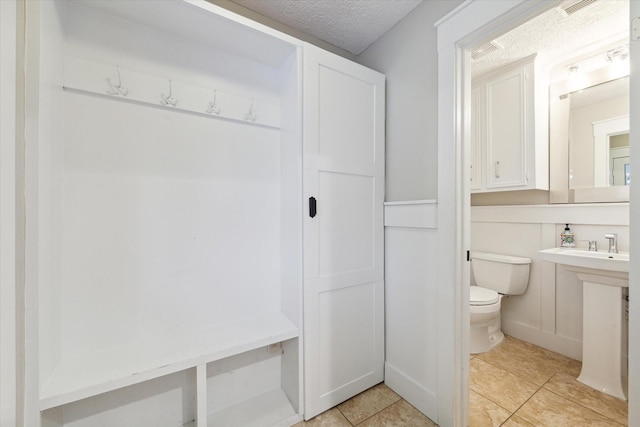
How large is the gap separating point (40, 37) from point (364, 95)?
1.48 meters

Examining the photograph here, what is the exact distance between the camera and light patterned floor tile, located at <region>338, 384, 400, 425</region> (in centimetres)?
143

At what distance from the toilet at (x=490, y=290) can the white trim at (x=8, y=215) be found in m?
2.28

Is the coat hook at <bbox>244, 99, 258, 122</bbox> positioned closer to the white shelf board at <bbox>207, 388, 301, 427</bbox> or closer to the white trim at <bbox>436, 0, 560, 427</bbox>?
the white trim at <bbox>436, 0, 560, 427</bbox>

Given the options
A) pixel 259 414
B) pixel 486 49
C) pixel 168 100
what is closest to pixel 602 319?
pixel 486 49

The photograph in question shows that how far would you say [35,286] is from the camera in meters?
0.88

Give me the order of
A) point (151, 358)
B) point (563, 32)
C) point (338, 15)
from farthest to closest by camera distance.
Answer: point (563, 32) → point (338, 15) → point (151, 358)

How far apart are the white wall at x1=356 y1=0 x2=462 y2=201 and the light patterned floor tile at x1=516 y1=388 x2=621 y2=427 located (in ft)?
4.38

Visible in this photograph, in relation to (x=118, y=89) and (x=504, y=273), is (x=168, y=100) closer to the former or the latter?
(x=118, y=89)

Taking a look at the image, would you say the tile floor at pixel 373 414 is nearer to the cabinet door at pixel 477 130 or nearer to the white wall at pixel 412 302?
the white wall at pixel 412 302

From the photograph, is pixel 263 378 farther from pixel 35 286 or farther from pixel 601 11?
pixel 601 11

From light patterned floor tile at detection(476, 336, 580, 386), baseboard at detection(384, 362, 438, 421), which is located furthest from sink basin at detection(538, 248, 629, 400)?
baseboard at detection(384, 362, 438, 421)

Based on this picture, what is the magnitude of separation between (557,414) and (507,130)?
1997 mm

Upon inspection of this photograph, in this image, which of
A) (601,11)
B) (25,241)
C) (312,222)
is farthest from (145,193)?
(601,11)

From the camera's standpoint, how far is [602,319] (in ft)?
5.37
